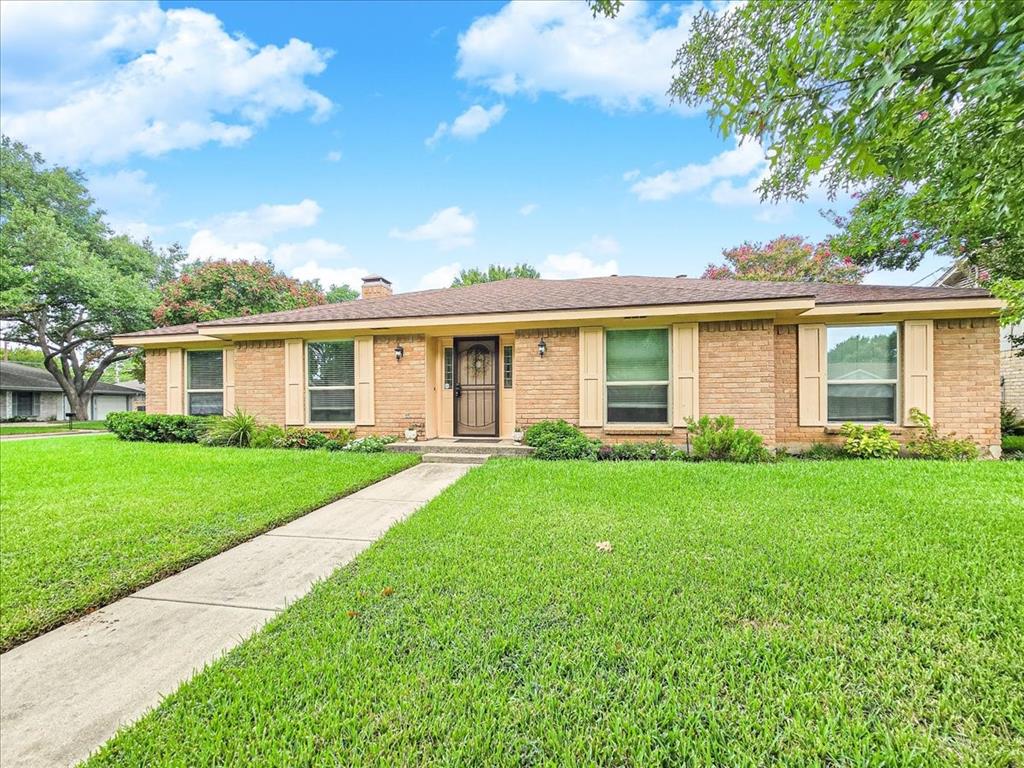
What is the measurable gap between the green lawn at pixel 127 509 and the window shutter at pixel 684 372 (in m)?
4.77

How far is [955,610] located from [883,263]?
1382 cm

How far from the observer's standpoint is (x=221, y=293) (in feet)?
56.7

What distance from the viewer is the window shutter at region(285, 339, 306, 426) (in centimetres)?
962

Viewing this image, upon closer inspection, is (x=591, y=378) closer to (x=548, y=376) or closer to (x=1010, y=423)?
(x=548, y=376)

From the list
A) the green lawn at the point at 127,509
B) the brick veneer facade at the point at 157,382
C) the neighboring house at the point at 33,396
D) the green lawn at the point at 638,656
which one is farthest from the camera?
the neighboring house at the point at 33,396

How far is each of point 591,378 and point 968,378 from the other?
624 centimetres

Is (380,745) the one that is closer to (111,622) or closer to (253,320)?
(111,622)

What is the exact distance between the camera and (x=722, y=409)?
7789 millimetres

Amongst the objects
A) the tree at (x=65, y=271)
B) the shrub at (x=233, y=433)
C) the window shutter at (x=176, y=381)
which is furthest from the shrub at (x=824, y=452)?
the tree at (x=65, y=271)

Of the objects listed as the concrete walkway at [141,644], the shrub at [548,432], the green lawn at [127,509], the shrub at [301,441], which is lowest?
the concrete walkway at [141,644]

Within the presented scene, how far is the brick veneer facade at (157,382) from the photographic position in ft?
36.2

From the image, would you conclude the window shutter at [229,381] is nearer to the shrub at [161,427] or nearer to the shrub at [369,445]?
the shrub at [161,427]

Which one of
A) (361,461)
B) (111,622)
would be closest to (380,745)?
(111,622)

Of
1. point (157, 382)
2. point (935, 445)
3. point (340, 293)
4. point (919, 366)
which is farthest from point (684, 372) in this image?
point (340, 293)
